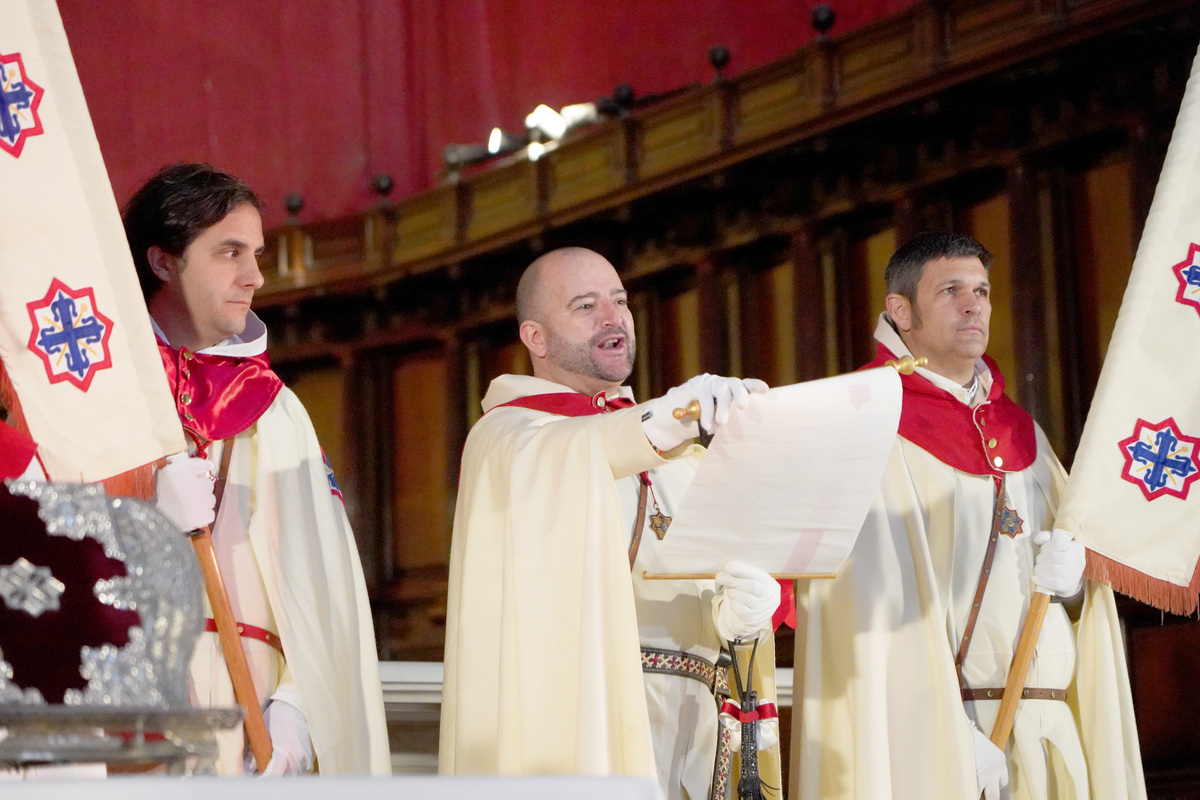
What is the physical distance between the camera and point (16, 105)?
9.02 ft

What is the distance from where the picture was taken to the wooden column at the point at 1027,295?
16.5ft

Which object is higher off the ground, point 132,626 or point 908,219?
point 908,219

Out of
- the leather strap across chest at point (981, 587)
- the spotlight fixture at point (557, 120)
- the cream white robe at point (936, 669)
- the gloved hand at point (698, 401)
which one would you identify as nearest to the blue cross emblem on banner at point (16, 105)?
the gloved hand at point (698, 401)

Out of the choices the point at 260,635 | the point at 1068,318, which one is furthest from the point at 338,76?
the point at 260,635

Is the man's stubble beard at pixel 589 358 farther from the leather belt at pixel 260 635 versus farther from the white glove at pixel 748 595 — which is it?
the leather belt at pixel 260 635

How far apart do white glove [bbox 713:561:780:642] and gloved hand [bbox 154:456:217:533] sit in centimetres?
99

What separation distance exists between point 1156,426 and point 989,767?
0.89m

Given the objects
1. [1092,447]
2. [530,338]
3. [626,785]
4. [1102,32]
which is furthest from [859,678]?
[1102,32]

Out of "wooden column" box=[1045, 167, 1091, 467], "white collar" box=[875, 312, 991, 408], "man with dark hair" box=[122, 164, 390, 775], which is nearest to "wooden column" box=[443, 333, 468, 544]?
"wooden column" box=[1045, 167, 1091, 467]

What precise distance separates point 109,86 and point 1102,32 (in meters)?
4.53

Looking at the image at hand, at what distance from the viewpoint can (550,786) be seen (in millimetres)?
1632

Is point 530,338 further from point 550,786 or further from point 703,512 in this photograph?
point 550,786

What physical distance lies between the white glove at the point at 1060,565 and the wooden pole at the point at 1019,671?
0.03 metres

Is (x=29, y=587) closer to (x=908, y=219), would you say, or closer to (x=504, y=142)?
(x=908, y=219)
